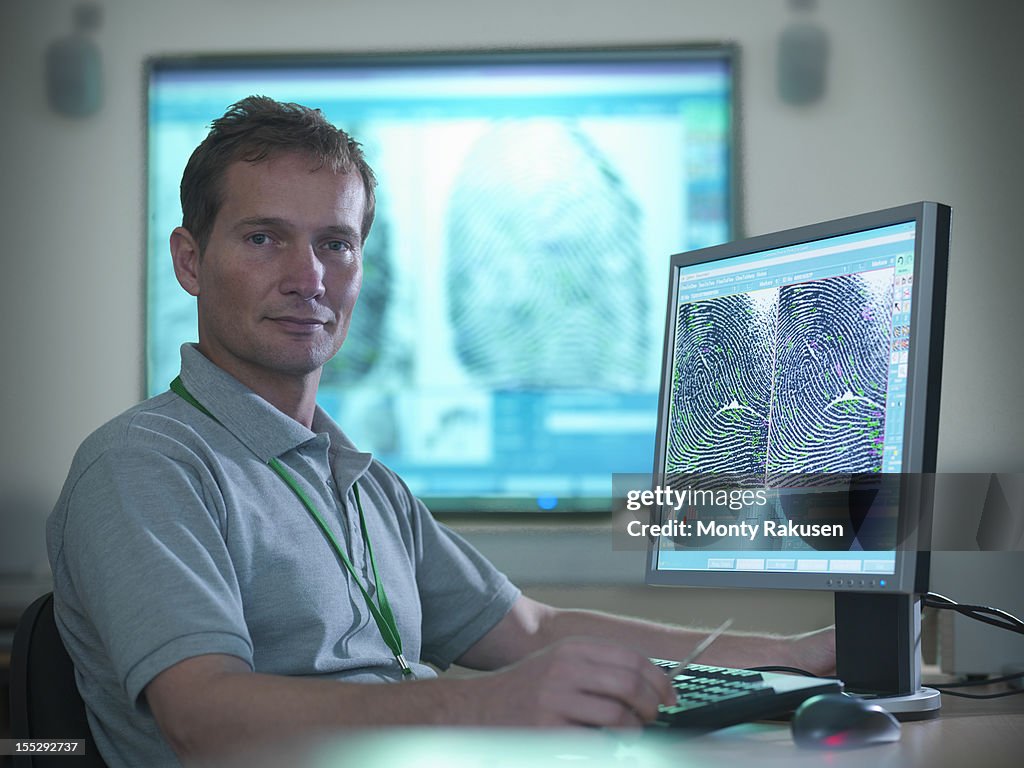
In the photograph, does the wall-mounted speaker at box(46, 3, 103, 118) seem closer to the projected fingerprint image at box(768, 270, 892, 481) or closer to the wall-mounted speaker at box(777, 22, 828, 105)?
the wall-mounted speaker at box(777, 22, 828, 105)

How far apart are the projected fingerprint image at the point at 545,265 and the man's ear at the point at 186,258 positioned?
0.73 meters

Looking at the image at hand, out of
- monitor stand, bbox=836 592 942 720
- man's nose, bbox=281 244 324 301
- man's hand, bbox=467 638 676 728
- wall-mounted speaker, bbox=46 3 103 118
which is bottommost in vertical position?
monitor stand, bbox=836 592 942 720

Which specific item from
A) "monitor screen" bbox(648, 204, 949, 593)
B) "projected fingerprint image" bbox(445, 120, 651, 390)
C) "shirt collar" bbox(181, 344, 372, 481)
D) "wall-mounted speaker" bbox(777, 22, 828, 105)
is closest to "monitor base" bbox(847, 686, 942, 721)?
"monitor screen" bbox(648, 204, 949, 593)

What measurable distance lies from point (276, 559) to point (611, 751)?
0.46 meters

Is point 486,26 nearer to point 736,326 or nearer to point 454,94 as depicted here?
point 454,94

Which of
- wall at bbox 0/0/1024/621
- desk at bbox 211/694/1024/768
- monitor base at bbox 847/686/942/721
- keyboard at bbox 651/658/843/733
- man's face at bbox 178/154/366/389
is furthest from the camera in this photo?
wall at bbox 0/0/1024/621

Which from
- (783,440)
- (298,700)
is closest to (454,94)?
(783,440)

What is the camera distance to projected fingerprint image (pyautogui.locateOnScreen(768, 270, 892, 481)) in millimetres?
1049

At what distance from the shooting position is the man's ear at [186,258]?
1366 millimetres

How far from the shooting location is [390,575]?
1.30 metres

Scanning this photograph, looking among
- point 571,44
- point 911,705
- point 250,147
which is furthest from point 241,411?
point 571,44

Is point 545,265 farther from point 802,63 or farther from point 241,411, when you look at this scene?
point 241,411

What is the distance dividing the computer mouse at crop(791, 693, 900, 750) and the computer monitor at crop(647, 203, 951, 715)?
A: 6.5 inches

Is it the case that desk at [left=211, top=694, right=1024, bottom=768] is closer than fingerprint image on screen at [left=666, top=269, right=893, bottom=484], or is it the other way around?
desk at [left=211, top=694, right=1024, bottom=768]
